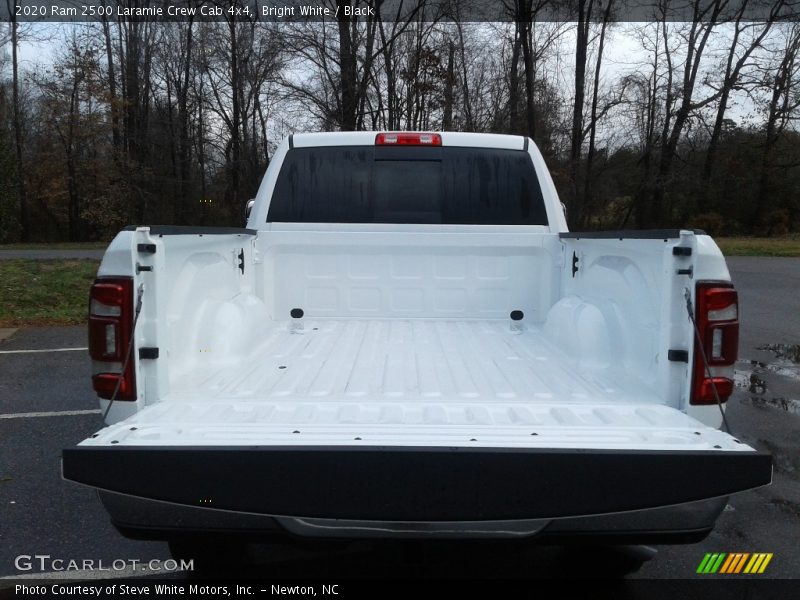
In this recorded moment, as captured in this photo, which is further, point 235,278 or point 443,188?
point 443,188

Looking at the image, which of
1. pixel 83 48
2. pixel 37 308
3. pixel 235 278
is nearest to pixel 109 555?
pixel 235 278

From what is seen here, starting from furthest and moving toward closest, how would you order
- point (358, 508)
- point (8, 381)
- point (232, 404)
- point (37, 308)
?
point (37, 308) → point (8, 381) → point (232, 404) → point (358, 508)

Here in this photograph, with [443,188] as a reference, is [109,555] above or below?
below

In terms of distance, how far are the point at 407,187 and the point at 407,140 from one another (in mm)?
330

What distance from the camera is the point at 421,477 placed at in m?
2.02

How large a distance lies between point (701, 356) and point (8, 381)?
709cm

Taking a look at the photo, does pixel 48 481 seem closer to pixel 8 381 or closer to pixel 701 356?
pixel 8 381

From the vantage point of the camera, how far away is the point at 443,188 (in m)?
4.55

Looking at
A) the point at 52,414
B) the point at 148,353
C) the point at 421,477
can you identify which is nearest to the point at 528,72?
the point at 52,414

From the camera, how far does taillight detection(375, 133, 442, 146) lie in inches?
181

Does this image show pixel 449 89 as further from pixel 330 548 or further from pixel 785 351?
pixel 330 548

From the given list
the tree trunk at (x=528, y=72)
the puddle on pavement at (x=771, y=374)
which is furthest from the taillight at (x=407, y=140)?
the tree trunk at (x=528, y=72)
